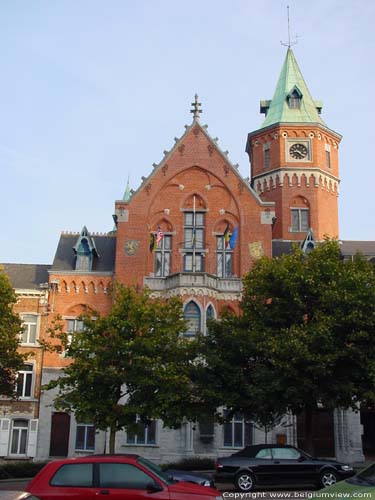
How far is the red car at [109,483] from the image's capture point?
39.2ft

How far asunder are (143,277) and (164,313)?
10517 mm

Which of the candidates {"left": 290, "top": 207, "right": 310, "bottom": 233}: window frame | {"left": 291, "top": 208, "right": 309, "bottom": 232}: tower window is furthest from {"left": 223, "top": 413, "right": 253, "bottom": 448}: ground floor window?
{"left": 291, "top": 208, "right": 309, "bottom": 232}: tower window

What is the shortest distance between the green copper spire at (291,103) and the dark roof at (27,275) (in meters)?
20.5

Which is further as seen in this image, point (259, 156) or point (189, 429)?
point (259, 156)

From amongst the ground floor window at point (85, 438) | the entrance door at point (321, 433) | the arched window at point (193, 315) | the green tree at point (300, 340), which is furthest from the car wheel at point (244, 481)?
the ground floor window at point (85, 438)

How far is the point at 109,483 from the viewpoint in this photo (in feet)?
40.2

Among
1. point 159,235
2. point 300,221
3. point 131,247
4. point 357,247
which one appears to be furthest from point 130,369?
point 357,247

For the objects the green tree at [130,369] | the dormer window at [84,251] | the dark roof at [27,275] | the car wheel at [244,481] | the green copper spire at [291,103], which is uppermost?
the green copper spire at [291,103]

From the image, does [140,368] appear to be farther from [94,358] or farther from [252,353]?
[252,353]

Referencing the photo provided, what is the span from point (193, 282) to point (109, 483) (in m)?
24.0

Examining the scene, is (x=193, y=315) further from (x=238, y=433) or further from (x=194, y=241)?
(x=238, y=433)

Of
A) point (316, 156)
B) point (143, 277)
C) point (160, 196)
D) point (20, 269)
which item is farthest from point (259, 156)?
point (20, 269)

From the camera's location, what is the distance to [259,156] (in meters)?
47.9

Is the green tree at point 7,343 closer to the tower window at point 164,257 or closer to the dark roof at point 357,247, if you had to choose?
the tower window at point 164,257
